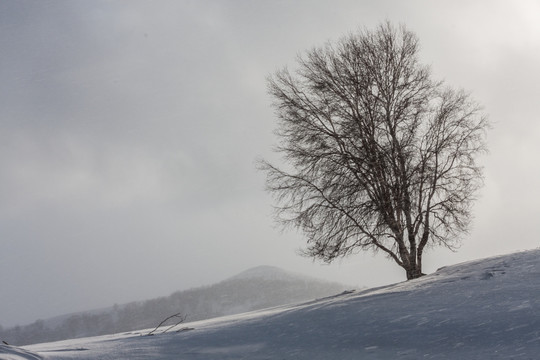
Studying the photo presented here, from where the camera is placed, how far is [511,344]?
3.96m

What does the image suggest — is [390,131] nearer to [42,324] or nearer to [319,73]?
[319,73]

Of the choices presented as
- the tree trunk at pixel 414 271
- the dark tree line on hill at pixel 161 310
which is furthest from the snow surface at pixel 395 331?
the dark tree line on hill at pixel 161 310

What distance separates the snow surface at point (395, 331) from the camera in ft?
14.0

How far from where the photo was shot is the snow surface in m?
4.26

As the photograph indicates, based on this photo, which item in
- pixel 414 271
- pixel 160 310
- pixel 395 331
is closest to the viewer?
pixel 395 331

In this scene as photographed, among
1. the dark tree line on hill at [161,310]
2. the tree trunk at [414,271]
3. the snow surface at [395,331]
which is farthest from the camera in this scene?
the dark tree line on hill at [161,310]

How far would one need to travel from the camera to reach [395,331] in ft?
16.3

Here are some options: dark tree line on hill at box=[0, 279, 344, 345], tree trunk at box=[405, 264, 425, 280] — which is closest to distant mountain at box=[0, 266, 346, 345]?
dark tree line on hill at box=[0, 279, 344, 345]

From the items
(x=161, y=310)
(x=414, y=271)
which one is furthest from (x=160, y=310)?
(x=414, y=271)

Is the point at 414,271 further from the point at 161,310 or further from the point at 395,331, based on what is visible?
the point at 161,310

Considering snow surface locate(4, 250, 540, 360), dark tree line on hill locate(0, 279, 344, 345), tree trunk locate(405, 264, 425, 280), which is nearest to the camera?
snow surface locate(4, 250, 540, 360)

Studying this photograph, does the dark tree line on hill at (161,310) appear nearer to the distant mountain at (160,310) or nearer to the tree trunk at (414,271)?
the distant mountain at (160,310)

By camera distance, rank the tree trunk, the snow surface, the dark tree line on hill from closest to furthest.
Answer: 1. the snow surface
2. the tree trunk
3. the dark tree line on hill

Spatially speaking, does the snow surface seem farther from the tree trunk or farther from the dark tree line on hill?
the dark tree line on hill
